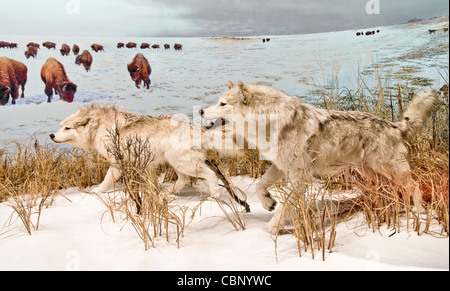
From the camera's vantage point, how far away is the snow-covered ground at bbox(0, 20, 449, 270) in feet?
6.49

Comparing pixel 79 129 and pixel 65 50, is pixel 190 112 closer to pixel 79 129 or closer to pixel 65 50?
pixel 79 129

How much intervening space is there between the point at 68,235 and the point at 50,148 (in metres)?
1.93

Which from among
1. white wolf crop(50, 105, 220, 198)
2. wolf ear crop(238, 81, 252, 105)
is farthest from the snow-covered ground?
wolf ear crop(238, 81, 252, 105)

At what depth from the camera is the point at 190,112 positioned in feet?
12.8

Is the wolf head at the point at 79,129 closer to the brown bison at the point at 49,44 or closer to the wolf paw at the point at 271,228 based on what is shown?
the brown bison at the point at 49,44

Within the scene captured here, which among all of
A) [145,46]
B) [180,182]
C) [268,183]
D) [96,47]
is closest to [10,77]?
[96,47]

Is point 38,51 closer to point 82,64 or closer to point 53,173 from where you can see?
point 82,64

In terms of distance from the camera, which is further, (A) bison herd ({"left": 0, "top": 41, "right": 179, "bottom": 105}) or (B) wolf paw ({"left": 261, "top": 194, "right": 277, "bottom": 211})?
(A) bison herd ({"left": 0, "top": 41, "right": 179, "bottom": 105})

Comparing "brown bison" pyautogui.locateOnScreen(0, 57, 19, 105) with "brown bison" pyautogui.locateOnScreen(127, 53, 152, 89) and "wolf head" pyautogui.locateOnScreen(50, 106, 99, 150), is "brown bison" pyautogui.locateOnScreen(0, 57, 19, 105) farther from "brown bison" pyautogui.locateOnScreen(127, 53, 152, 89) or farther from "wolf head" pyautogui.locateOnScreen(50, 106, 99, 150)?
"brown bison" pyautogui.locateOnScreen(127, 53, 152, 89)

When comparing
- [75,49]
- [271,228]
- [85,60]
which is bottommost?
[271,228]

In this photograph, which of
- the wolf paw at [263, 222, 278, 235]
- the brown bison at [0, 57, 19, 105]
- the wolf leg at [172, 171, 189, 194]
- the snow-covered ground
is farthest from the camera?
the brown bison at [0, 57, 19, 105]

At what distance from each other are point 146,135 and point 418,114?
79.6 inches

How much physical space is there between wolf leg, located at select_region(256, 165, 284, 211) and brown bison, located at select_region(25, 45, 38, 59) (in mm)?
2878
